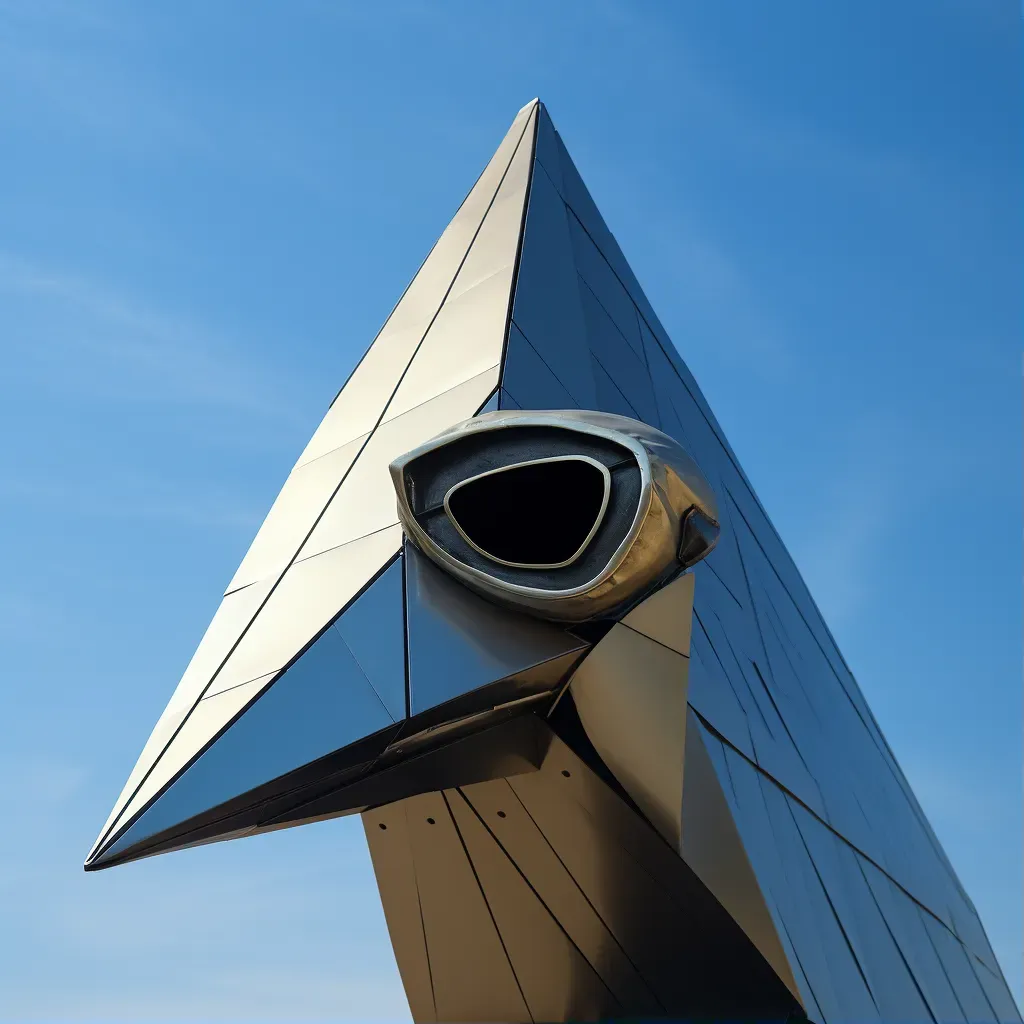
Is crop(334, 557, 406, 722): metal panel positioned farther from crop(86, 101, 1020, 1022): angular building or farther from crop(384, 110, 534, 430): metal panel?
crop(384, 110, 534, 430): metal panel

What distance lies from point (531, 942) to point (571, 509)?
3.64 metres

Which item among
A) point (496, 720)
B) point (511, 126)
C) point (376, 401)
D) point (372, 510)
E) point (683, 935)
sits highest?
point (511, 126)

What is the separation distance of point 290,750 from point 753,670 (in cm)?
601

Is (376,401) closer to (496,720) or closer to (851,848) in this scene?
(496,720)

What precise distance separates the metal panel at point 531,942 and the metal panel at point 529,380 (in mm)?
2916

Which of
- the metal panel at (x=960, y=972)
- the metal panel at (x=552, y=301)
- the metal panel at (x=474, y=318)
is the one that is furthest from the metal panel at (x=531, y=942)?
the metal panel at (x=960, y=972)

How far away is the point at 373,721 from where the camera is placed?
5.92 metres

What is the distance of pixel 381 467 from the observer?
308 inches

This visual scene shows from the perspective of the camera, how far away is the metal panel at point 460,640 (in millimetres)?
6109

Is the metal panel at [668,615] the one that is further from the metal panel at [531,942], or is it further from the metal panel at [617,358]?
the metal panel at [617,358]

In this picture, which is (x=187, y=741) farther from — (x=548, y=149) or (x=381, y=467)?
(x=548, y=149)

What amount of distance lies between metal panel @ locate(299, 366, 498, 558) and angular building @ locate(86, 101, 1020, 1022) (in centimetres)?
3

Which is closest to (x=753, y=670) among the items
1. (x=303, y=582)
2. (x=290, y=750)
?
(x=303, y=582)

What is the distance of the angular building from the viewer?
6.14 meters
